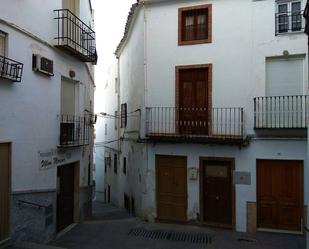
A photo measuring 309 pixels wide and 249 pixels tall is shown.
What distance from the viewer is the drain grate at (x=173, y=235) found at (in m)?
11.3

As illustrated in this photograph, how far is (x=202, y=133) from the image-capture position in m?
12.8

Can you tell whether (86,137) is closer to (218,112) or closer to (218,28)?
(218,112)

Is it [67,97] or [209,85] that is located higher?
[209,85]

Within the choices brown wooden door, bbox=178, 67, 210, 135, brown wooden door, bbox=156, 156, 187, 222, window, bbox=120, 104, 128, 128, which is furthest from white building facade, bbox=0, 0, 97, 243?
window, bbox=120, 104, 128, 128

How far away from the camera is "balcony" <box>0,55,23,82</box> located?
26.0 feet

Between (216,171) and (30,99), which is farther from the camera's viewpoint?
(216,171)

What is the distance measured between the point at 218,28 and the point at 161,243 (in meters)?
7.06

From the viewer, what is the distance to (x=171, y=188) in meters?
13.1

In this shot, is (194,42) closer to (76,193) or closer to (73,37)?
(73,37)

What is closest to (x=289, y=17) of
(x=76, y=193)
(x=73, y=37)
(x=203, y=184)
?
(x=203, y=184)

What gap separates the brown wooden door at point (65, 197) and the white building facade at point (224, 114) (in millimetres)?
2583

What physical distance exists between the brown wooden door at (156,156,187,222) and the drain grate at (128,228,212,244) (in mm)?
1071

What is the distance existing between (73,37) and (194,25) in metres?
4.20

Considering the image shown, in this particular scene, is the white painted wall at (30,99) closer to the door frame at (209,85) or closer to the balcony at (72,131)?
the balcony at (72,131)
